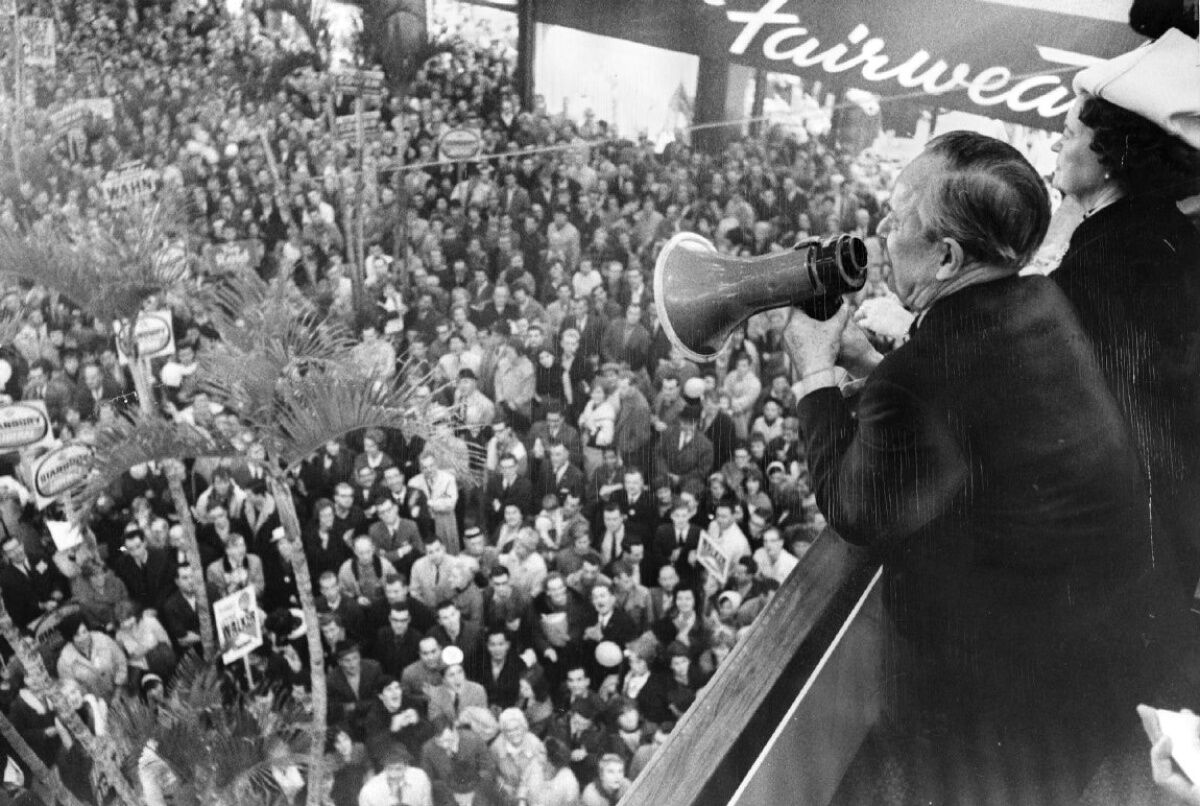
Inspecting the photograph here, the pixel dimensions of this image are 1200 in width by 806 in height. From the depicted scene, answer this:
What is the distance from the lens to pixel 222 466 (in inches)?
113

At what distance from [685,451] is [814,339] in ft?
2.45

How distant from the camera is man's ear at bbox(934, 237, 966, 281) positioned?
1521mm

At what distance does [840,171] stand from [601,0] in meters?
0.62

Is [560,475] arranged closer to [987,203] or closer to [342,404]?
[342,404]

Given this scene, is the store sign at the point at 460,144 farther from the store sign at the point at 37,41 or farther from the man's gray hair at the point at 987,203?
the man's gray hair at the point at 987,203

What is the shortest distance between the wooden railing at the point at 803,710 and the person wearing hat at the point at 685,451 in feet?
1.03

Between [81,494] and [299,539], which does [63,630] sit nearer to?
[81,494]

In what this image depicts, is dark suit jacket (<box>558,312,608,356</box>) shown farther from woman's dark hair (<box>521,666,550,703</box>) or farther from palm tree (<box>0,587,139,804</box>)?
palm tree (<box>0,587,139,804</box>)

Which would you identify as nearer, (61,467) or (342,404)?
(342,404)

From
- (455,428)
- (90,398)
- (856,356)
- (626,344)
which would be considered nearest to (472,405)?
(455,428)

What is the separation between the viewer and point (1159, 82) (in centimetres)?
163

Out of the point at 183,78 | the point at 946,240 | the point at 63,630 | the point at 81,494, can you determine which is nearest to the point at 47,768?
the point at 63,630

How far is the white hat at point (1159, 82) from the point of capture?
1.61 meters

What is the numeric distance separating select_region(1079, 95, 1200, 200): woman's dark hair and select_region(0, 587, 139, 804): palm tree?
2819 millimetres
